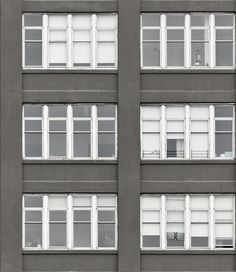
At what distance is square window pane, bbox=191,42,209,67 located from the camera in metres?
21.0

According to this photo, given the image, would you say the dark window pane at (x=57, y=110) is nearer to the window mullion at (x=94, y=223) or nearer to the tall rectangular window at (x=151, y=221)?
the window mullion at (x=94, y=223)

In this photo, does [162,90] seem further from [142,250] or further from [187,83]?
[142,250]

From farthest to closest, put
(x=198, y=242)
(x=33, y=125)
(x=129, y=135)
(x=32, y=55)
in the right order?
(x=32, y=55) → (x=33, y=125) → (x=198, y=242) → (x=129, y=135)

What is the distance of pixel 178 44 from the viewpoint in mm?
21062

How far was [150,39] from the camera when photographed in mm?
21031

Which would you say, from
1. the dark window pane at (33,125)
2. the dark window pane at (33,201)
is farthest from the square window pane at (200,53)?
the dark window pane at (33,201)

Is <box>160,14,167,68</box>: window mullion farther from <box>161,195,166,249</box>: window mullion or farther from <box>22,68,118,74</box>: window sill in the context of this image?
<box>161,195,166,249</box>: window mullion

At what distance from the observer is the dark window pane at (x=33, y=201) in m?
20.6

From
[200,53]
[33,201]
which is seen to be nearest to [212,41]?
[200,53]

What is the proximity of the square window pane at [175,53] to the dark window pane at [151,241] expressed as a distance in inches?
244

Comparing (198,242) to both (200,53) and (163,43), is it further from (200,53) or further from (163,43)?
(163,43)

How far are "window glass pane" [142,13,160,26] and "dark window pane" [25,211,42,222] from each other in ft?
25.2

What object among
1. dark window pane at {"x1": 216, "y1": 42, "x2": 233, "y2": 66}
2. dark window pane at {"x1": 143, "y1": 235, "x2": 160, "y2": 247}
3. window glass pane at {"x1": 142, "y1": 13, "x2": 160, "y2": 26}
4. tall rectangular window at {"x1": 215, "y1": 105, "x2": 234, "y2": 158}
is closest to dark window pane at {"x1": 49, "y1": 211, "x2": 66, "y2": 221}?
dark window pane at {"x1": 143, "y1": 235, "x2": 160, "y2": 247}

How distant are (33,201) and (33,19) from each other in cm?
646
